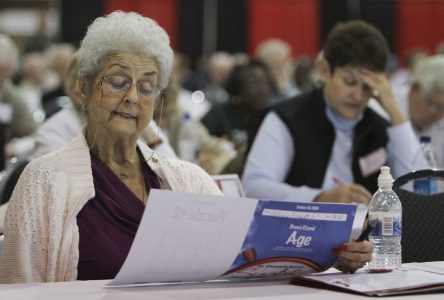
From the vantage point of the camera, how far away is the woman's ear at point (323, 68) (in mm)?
4266

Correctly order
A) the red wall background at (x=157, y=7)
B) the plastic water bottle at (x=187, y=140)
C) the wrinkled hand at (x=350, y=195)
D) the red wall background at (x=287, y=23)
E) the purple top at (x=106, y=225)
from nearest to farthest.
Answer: the purple top at (x=106, y=225), the wrinkled hand at (x=350, y=195), the plastic water bottle at (x=187, y=140), the red wall background at (x=157, y=7), the red wall background at (x=287, y=23)

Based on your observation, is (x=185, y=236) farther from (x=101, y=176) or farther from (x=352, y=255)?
(x=101, y=176)

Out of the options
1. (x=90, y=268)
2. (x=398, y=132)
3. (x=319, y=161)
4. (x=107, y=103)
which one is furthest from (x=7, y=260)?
(x=398, y=132)

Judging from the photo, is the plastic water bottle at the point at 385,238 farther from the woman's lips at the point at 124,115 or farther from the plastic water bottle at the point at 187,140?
the plastic water bottle at the point at 187,140

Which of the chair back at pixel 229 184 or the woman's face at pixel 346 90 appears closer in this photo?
the chair back at pixel 229 184

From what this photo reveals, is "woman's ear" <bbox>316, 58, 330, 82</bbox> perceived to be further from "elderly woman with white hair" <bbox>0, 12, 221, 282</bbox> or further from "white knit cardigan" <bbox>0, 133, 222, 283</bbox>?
"white knit cardigan" <bbox>0, 133, 222, 283</bbox>

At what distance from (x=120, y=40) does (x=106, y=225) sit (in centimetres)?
57

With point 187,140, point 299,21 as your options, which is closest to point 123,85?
point 187,140

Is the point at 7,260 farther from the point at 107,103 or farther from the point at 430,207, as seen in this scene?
the point at 430,207

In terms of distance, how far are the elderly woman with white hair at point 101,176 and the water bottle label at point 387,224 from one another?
1.99 ft

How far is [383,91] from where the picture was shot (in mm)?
Result: 4383

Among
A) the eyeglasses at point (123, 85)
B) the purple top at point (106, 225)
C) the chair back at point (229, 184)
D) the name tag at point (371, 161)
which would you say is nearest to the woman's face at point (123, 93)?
the eyeglasses at point (123, 85)

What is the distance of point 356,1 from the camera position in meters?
15.1

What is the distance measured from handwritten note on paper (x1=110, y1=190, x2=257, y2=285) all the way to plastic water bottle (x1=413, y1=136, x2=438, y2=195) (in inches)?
79.7
